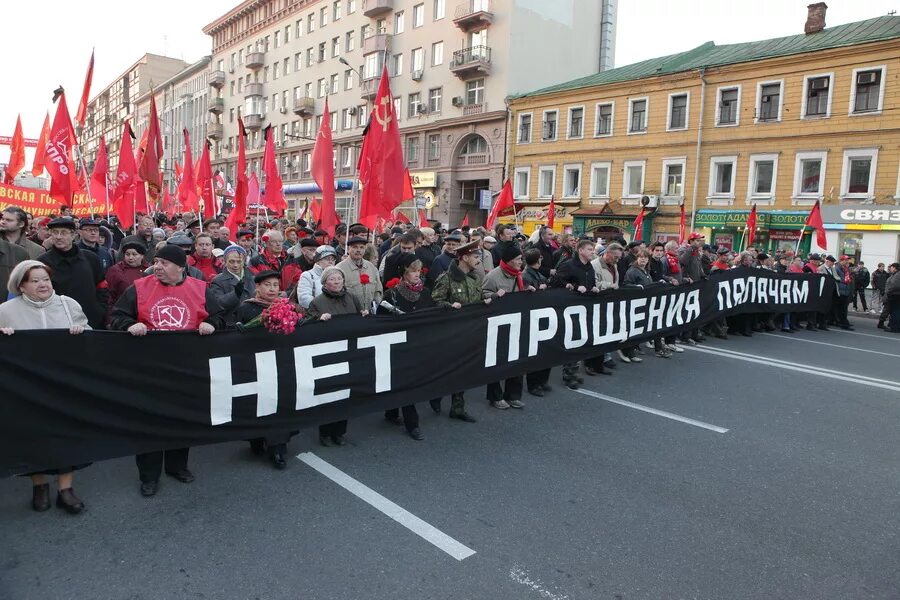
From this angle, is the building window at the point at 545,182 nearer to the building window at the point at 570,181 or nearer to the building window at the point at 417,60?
the building window at the point at 570,181

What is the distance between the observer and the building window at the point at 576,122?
33875 millimetres

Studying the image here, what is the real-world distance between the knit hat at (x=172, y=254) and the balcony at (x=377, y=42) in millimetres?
42666

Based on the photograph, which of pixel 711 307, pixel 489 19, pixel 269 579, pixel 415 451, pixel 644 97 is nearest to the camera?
pixel 269 579

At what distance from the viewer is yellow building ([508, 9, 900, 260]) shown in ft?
82.1

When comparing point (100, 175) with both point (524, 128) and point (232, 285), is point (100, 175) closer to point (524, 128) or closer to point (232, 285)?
point (232, 285)

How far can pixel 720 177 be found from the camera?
96.2 feet

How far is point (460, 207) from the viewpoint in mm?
39938

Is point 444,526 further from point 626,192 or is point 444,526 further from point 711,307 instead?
point 626,192

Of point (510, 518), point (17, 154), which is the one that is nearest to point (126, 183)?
point (17, 154)

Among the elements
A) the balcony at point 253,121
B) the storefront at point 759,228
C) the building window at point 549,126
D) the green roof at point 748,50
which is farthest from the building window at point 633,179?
the balcony at point 253,121

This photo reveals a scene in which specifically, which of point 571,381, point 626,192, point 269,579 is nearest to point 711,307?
point 571,381

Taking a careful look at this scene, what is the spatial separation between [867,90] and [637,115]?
10.0 m

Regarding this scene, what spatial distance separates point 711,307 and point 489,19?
32.3 metres

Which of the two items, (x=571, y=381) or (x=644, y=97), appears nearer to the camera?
(x=571, y=381)
